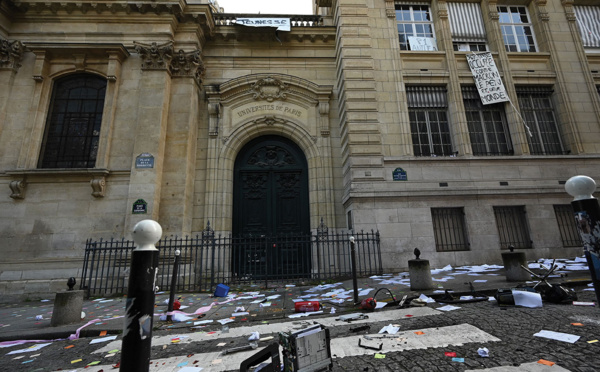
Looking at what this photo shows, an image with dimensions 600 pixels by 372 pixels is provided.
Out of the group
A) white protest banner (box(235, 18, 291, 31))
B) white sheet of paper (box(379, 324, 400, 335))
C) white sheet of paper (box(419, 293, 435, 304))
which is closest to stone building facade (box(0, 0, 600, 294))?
white protest banner (box(235, 18, 291, 31))

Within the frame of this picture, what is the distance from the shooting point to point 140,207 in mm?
9773

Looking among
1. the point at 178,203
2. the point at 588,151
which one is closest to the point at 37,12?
the point at 178,203

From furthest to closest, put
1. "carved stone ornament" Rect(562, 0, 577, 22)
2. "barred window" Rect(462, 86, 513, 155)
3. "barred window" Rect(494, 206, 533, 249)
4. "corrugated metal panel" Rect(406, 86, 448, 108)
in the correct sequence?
"carved stone ornament" Rect(562, 0, 577, 22) < "corrugated metal panel" Rect(406, 86, 448, 108) < "barred window" Rect(462, 86, 513, 155) < "barred window" Rect(494, 206, 533, 249)

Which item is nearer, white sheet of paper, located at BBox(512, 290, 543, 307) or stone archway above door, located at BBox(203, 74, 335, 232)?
white sheet of paper, located at BBox(512, 290, 543, 307)

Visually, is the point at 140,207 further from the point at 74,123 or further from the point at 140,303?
the point at 140,303

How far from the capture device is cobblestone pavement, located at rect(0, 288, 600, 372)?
2795mm

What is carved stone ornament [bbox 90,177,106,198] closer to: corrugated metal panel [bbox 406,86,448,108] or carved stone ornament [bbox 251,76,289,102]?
carved stone ornament [bbox 251,76,289,102]

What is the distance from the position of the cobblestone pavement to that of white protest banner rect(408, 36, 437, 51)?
10830mm

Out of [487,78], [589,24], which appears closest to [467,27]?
[487,78]

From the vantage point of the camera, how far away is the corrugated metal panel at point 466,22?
12539mm

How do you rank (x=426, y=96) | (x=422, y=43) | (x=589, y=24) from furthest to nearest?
(x=589, y=24)
(x=422, y=43)
(x=426, y=96)

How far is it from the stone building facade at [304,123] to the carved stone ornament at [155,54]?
0.07 m

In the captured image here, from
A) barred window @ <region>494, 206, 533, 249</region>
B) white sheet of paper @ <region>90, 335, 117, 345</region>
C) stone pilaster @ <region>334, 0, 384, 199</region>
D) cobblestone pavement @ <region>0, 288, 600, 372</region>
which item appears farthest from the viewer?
stone pilaster @ <region>334, 0, 384, 199</region>

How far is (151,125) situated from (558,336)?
39.9 feet
